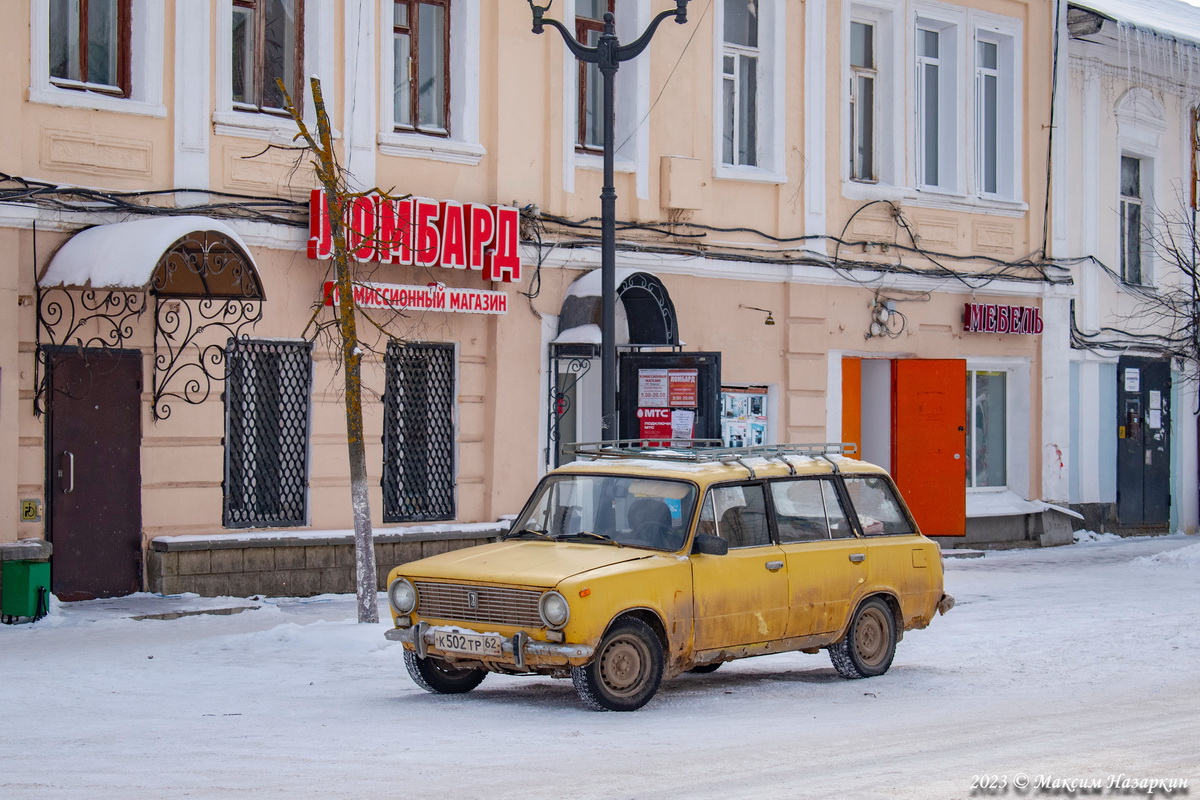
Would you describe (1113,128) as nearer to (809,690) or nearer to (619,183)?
(619,183)

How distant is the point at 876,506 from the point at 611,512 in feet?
→ 7.15

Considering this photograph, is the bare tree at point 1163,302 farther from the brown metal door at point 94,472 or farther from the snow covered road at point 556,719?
the brown metal door at point 94,472

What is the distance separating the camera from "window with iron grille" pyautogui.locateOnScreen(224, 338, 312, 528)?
1509 centimetres

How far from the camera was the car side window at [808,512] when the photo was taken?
10250mm

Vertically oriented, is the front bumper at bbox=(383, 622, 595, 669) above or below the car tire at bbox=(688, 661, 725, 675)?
above

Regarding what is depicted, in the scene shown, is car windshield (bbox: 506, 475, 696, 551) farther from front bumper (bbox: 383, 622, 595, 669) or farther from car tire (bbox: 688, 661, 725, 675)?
car tire (bbox: 688, 661, 725, 675)

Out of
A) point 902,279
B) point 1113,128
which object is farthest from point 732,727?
point 1113,128

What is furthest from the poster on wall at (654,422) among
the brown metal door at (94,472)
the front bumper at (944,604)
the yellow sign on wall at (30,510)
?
the yellow sign on wall at (30,510)

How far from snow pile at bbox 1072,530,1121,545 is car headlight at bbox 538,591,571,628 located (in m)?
15.0

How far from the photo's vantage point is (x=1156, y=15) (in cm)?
2459

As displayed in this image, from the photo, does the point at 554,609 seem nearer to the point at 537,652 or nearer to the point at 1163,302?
the point at 537,652

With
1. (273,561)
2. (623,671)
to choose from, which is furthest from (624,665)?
(273,561)

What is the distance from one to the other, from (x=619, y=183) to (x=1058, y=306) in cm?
767

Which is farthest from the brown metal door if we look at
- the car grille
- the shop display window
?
the shop display window
